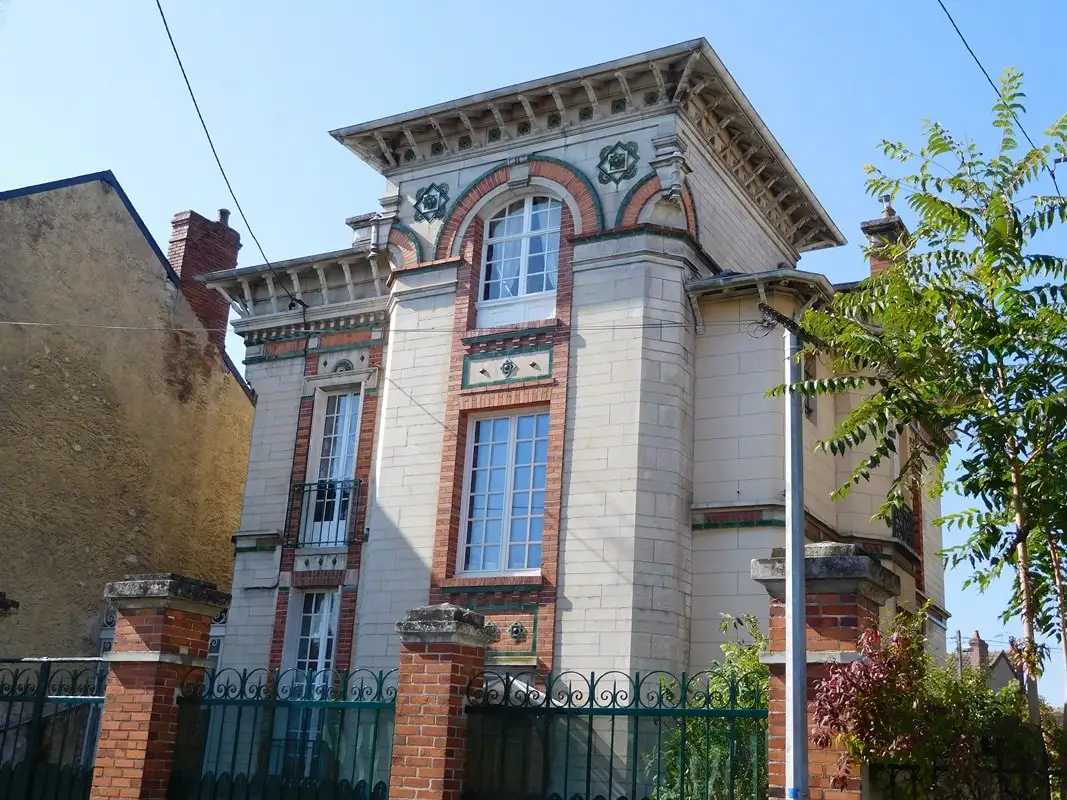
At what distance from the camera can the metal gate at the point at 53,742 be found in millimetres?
9430

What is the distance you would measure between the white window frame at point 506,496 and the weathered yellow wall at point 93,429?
22.1ft

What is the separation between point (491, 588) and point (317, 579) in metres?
3.09

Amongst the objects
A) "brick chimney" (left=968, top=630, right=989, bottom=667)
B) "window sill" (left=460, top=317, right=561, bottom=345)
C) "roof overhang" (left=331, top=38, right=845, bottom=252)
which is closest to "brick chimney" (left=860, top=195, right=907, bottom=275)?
"roof overhang" (left=331, top=38, right=845, bottom=252)

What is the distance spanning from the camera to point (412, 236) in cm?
1633

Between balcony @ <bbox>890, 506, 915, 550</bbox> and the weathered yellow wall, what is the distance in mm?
11539

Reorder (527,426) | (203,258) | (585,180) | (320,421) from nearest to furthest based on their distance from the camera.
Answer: (527,426)
(585,180)
(320,421)
(203,258)

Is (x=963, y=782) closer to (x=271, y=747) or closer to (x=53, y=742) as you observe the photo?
(x=271, y=747)

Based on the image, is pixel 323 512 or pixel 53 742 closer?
pixel 53 742

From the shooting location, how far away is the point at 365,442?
53.2 feet

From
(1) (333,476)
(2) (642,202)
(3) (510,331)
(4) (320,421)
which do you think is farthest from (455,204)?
(1) (333,476)

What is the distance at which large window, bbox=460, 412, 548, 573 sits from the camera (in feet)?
46.6

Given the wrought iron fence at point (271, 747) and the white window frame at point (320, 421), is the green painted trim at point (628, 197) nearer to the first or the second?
the white window frame at point (320, 421)

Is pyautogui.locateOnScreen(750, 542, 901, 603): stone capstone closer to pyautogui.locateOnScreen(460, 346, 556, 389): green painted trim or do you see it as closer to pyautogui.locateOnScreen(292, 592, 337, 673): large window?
pyautogui.locateOnScreen(460, 346, 556, 389): green painted trim

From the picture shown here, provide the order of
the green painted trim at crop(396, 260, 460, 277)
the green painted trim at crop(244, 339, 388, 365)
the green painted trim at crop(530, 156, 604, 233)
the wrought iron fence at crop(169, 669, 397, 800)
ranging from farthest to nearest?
the green painted trim at crop(244, 339, 388, 365)
the green painted trim at crop(396, 260, 460, 277)
the green painted trim at crop(530, 156, 604, 233)
the wrought iron fence at crop(169, 669, 397, 800)
